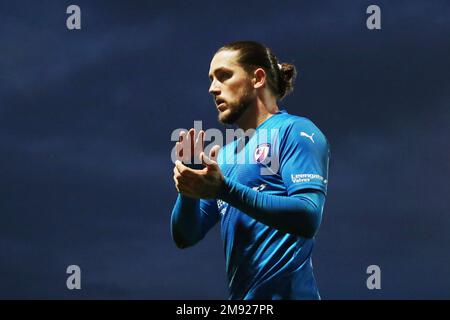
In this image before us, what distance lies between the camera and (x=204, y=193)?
562 centimetres

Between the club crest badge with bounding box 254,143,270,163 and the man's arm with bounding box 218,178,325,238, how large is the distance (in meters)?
0.84

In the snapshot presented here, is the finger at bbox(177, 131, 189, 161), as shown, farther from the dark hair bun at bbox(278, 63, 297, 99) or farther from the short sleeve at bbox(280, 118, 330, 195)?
the dark hair bun at bbox(278, 63, 297, 99)

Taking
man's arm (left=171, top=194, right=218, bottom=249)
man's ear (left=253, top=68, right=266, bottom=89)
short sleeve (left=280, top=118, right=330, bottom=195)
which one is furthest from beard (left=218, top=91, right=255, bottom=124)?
man's arm (left=171, top=194, right=218, bottom=249)

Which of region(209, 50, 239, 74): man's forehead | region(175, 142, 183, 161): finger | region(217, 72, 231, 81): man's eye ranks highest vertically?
region(209, 50, 239, 74): man's forehead

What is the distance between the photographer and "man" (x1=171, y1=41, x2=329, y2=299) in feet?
18.6

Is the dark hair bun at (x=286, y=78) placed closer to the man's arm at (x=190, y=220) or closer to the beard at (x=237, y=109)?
the beard at (x=237, y=109)

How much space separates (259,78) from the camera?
716cm

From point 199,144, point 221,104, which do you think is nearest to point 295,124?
point 221,104

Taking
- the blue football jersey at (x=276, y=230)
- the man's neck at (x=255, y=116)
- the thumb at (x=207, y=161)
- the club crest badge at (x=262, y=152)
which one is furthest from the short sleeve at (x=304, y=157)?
the thumb at (x=207, y=161)

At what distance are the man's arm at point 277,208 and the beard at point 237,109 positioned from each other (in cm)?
141
